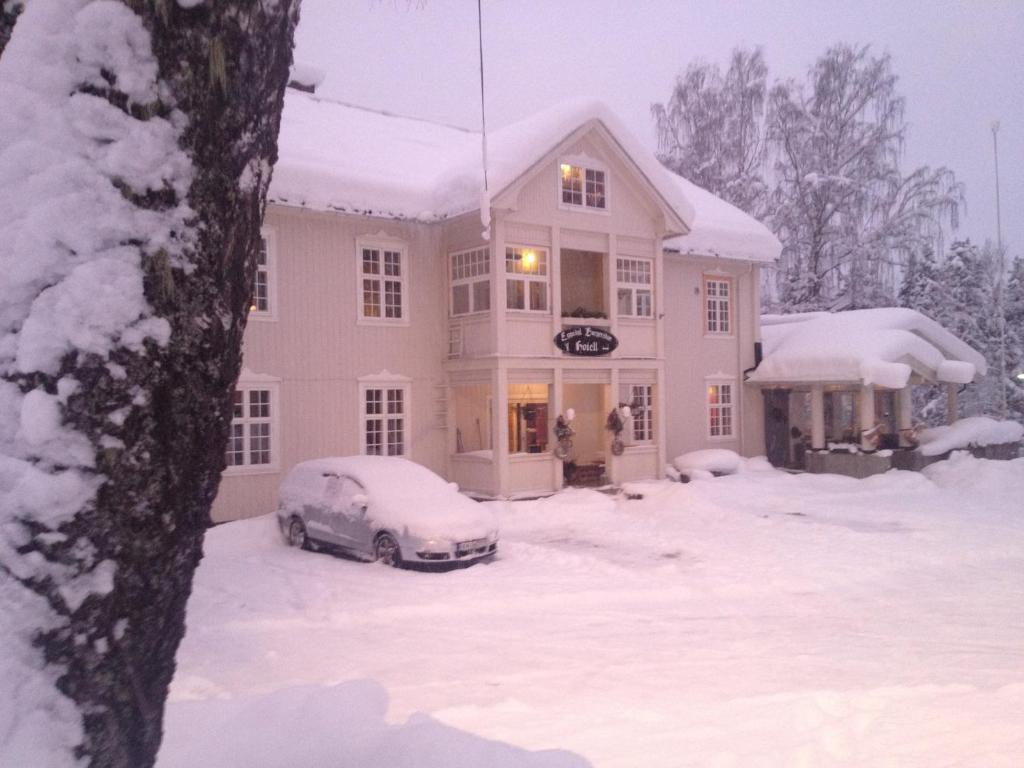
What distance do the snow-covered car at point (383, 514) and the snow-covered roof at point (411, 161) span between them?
6345mm

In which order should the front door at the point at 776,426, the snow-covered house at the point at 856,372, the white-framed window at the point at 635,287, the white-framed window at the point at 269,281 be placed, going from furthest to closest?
the front door at the point at 776,426 < the snow-covered house at the point at 856,372 < the white-framed window at the point at 635,287 < the white-framed window at the point at 269,281

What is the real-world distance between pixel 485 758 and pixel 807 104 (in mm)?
A: 37353

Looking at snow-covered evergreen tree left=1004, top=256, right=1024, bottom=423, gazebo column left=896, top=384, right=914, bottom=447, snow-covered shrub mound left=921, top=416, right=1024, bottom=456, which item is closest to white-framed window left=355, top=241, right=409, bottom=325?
gazebo column left=896, top=384, right=914, bottom=447

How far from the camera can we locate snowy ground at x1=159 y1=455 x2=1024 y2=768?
209 inches

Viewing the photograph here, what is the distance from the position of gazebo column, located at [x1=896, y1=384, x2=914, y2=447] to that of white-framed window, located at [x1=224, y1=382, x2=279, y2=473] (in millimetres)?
17330

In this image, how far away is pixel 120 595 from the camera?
303 centimetres

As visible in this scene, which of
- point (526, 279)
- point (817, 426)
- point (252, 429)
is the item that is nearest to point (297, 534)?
point (252, 429)

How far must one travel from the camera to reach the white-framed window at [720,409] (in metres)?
25.2

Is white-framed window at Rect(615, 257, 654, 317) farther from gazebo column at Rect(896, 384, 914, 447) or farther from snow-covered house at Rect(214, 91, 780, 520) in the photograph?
gazebo column at Rect(896, 384, 914, 447)

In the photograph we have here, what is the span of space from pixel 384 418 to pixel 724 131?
84.7 ft

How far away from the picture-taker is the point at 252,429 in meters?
17.3

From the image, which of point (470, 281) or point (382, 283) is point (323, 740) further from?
point (470, 281)

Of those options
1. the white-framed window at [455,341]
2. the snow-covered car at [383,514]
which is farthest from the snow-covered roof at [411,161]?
the snow-covered car at [383,514]

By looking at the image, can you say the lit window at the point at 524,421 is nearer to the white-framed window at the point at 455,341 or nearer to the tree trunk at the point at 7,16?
the white-framed window at the point at 455,341
